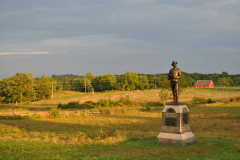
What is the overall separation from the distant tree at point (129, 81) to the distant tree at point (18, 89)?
37.2 m

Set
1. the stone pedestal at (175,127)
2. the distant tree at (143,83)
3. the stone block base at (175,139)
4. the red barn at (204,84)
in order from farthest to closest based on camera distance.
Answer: the distant tree at (143,83), the red barn at (204,84), the stone pedestal at (175,127), the stone block base at (175,139)

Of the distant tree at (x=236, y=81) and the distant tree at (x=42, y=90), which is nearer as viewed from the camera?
the distant tree at (x=42, y=90)

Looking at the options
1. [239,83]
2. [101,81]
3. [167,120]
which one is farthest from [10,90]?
[239,83]

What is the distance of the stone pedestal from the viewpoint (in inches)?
358

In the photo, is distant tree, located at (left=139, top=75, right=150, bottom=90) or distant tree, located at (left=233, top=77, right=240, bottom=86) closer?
distant tree, located at (left=139, top=75, right=150, bottom=90)

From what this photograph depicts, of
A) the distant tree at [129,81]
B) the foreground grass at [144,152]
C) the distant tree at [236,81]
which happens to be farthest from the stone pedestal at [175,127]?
the distant tree at [236,81]

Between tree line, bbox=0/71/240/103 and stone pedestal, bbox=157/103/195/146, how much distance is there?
3432cm

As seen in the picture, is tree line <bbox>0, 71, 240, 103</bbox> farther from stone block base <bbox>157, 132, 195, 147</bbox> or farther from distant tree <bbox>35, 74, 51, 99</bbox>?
stone block base <bbox>157, 132, 195, 147</bbox>

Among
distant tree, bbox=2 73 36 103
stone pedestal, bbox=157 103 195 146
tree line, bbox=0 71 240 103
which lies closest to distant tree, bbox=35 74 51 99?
tree line, bbox=0 71 240 103

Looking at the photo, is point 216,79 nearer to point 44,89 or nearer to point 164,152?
point 44,89

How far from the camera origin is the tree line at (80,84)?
63.7 metres

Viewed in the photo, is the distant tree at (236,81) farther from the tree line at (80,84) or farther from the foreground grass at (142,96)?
the foreground grass at (142,96)

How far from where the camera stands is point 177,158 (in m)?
7.24

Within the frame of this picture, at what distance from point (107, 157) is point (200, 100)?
42328 mm
